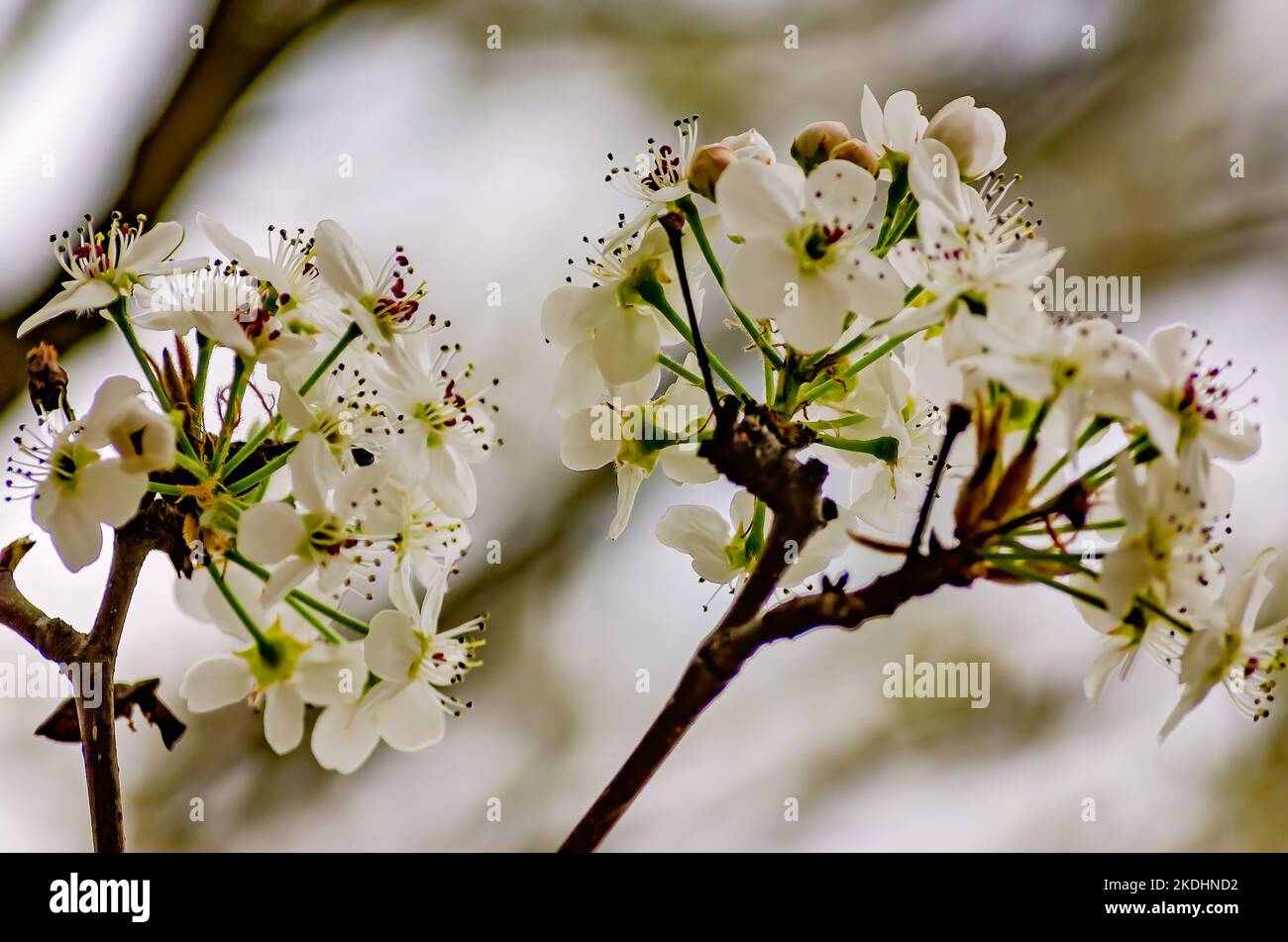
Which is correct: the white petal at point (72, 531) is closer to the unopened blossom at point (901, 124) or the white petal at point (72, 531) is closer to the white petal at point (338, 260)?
the white petal at point (338, 260)

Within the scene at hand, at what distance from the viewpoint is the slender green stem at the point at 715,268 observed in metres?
0.60

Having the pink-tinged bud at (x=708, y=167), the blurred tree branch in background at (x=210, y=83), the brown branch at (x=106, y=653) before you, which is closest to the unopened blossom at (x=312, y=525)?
the brown branch at (x=106, y=653)

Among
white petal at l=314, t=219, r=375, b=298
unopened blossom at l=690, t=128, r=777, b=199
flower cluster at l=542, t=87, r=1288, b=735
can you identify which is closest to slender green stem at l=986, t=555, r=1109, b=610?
flower cluster at l=542, t=87, r=1288, b=735

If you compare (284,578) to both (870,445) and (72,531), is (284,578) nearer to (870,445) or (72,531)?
(72,531)

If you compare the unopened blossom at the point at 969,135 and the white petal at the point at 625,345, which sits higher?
the unopened blossom at the point at 969,135

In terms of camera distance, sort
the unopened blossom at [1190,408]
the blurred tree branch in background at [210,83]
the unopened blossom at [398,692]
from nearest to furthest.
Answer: the unopened blossom at [1190,408] < the unopened blossom at [398,692] < the blurred tree branch in background at [210,83]

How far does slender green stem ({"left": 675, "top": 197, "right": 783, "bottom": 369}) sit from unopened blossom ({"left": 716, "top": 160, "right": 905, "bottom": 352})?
0.17 feet

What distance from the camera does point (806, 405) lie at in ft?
2.10

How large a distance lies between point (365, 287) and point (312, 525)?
0.46ft

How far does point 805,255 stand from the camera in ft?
1.77

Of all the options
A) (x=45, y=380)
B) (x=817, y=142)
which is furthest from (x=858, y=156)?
(x=45, y=380)

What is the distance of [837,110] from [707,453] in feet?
4.93

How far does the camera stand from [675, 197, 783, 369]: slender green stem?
596 millimetres
